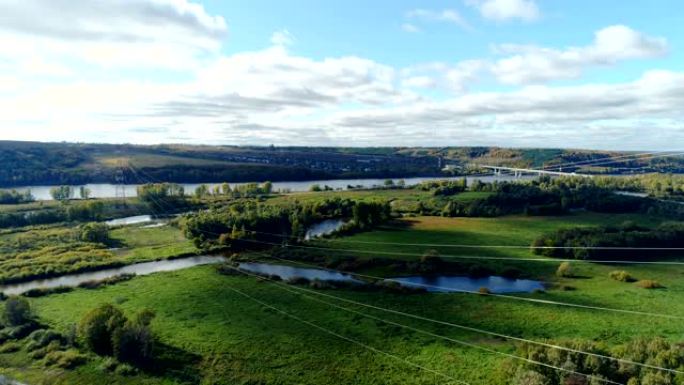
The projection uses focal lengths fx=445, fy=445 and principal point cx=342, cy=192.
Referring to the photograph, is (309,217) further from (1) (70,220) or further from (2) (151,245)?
(1) (70,220)

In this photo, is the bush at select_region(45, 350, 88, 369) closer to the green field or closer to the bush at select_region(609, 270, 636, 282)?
the green field

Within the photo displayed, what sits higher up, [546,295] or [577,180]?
[577,180]

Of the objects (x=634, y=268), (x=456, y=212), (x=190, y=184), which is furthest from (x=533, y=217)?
(x=190, y=184)

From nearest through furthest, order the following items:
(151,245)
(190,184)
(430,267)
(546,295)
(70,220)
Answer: (546,295) → (430,267) → (151,245) → (70,220) → (190,184)

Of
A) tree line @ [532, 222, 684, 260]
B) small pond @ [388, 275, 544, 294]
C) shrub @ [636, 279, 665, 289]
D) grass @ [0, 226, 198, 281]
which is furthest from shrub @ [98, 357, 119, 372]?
shrub @ [636, 279, 665, 289]

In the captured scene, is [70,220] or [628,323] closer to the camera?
[628,323]

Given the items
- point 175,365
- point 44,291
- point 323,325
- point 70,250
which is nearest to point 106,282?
point 44,291

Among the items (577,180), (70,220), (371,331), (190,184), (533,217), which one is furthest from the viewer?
(190,184)

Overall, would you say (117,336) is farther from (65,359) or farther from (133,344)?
(65,359)
